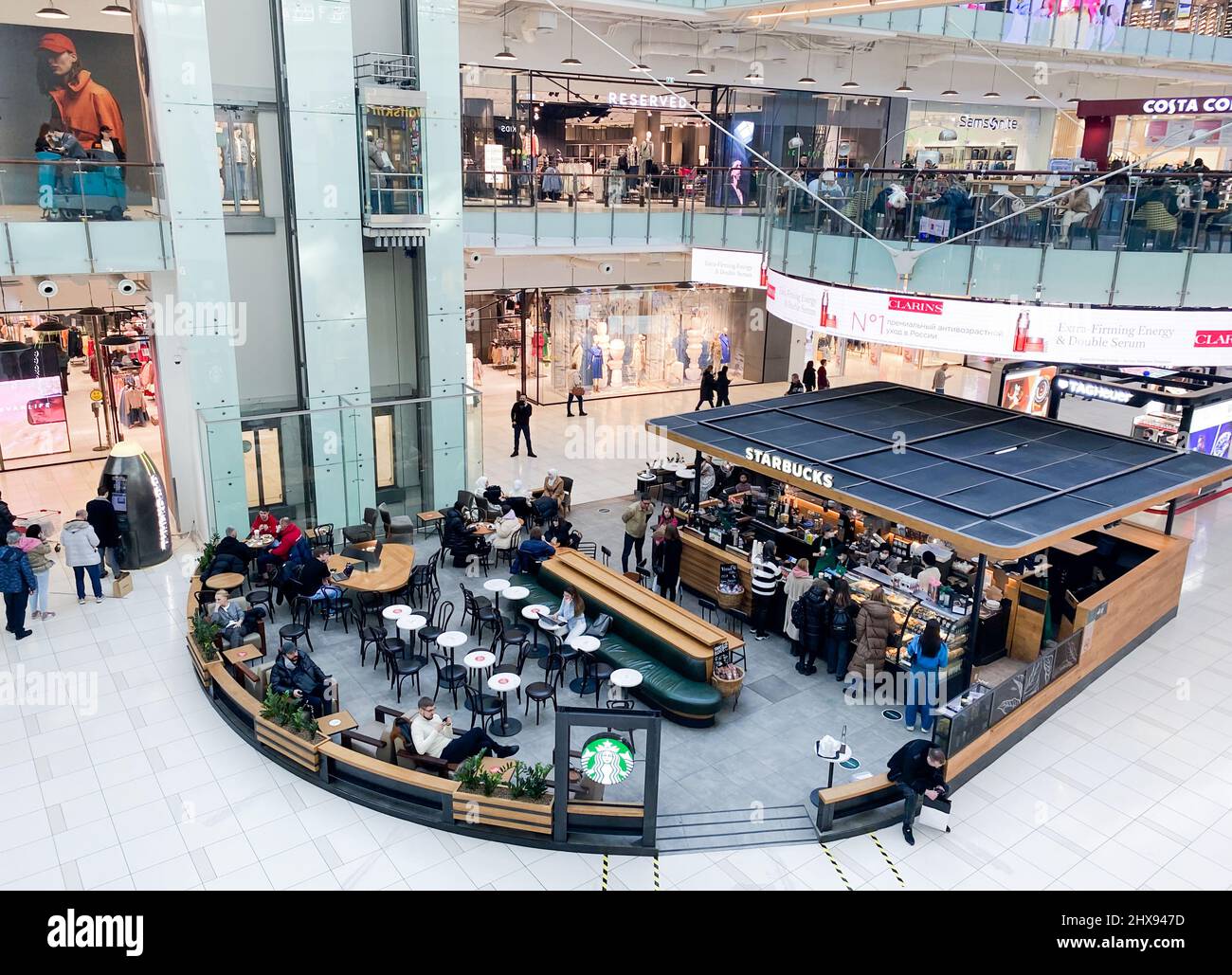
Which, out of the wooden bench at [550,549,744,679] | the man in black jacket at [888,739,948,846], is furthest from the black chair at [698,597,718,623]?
the man in black jacket at [888,739,948,846]

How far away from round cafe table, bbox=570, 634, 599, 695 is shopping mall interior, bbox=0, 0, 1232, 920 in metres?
0.08

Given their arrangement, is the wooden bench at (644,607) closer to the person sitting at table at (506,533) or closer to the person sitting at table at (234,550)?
the person sitting at table at (506,533)

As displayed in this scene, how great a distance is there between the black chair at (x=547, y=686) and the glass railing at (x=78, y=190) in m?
8.58

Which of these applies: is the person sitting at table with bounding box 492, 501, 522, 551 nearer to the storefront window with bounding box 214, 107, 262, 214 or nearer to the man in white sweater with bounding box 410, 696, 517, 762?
the man in white sweater with bounding box 410, 696, 517, 762

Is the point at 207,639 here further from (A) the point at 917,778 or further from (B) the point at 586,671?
(A) the point at 917,778

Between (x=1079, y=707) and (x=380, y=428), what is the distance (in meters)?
11.0

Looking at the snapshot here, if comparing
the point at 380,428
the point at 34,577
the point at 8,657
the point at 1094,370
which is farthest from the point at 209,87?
the point at 1094,370

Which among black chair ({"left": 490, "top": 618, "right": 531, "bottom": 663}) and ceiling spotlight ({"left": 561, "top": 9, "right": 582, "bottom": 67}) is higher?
ceiling spotlight ({"left": 561, "top": 9, "right": 582, "bottom": 67})

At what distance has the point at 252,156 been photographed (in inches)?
557

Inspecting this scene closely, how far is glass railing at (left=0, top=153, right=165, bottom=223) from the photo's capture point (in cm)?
1296

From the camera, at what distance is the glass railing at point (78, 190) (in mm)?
12961

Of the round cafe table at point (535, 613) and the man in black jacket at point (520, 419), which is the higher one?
the man in black jacket at point (520, 419)

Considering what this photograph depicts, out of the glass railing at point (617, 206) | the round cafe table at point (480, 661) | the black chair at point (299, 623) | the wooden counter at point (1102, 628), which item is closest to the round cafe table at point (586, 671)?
the round cafe table at point (480, 661)

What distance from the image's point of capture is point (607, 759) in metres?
8.29
